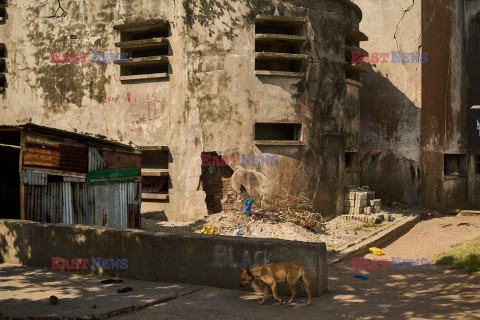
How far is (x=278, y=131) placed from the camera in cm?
1566

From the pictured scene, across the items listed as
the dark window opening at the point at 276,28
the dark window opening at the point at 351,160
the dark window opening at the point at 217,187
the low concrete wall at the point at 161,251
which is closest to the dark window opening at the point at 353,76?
the dark window opening at the point at 351,160

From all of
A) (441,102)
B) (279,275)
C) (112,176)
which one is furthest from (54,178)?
(441,102)

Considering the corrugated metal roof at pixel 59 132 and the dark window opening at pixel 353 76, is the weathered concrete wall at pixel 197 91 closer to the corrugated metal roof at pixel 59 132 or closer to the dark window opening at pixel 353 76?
the dark window opening at pixel 353 76

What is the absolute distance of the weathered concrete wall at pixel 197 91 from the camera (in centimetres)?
1415

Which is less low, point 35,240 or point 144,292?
point 35,240

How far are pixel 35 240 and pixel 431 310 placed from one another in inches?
258

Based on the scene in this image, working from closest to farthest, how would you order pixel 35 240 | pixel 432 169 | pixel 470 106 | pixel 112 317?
pixel 112 317, pixel 35 240, pixel 432 169, pixel 470 106

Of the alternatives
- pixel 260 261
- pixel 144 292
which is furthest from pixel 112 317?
pixel 260 261

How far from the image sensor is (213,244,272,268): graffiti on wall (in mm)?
6453

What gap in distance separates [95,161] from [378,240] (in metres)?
7.88

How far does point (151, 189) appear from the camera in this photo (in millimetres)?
15141

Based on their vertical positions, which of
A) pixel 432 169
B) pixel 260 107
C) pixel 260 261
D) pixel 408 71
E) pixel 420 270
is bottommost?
pixel 420 270

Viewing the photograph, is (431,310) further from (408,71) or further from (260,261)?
(408,71)

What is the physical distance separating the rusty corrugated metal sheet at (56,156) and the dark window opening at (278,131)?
6207mm
